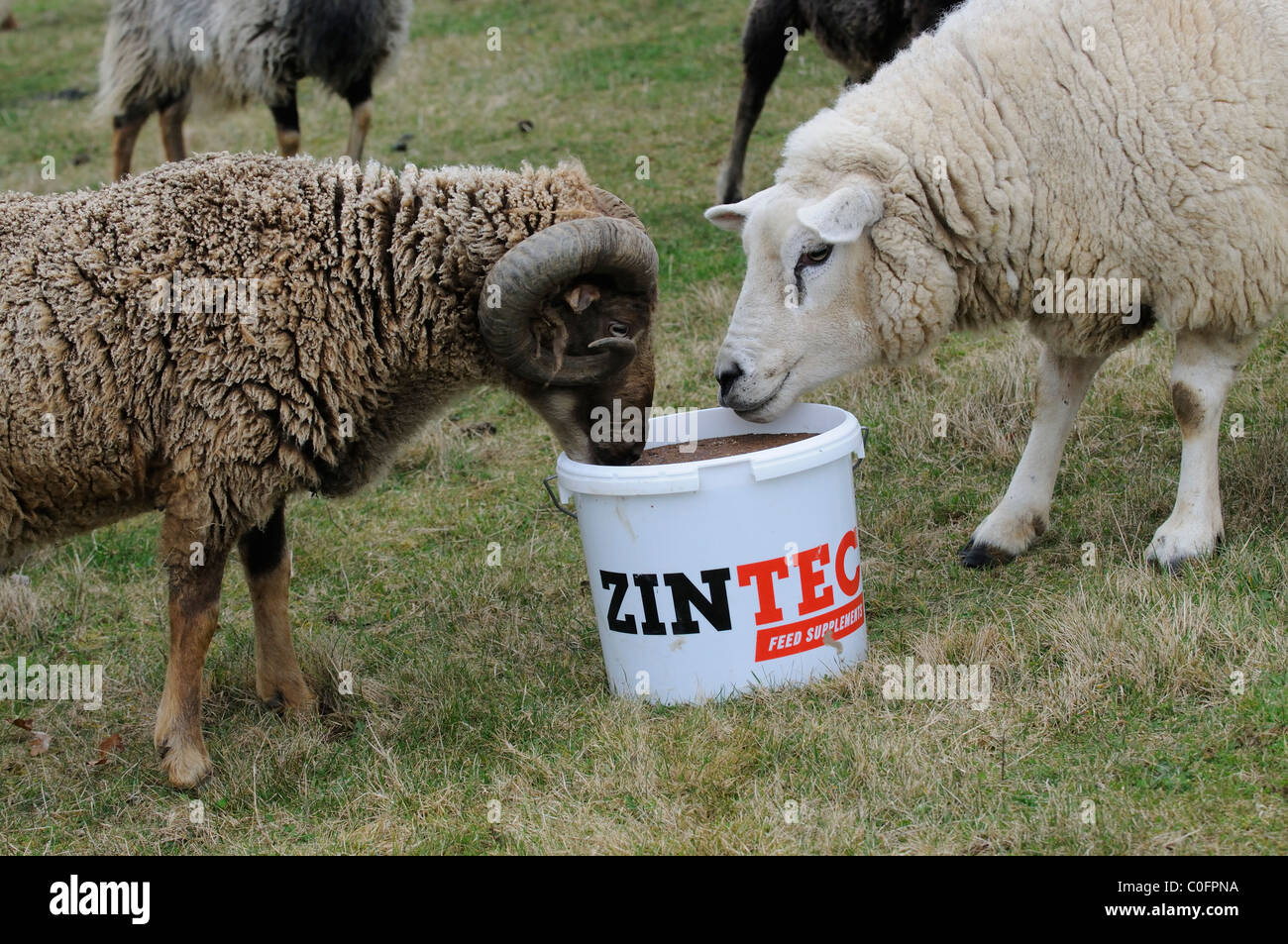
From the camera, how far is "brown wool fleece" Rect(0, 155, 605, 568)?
12.0 feet

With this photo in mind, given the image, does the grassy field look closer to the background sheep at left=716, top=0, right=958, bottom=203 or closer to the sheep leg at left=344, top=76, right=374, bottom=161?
the background sheep at left=716, top=0, right=958, bottom=203

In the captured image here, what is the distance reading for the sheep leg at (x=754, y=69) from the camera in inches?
322

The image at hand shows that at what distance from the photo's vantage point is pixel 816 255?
3953mm

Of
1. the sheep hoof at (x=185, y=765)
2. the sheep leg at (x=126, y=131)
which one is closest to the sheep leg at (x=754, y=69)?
the sheep leg at (x=126, y=131)

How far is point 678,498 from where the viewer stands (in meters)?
3.66

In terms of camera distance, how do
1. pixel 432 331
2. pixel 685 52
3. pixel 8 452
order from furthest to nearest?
pixel 685 52, pixel 432 331, pixel 8 452

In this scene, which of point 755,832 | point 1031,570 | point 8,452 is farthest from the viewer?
point 1031,570

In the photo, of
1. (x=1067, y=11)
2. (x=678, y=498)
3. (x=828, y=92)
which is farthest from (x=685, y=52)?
(x=678, y=498)

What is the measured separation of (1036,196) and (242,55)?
20.7 feet

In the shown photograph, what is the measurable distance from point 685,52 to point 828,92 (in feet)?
7.23

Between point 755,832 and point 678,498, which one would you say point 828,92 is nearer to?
point 678,498

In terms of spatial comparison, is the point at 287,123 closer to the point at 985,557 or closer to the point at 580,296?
the point at 580,296

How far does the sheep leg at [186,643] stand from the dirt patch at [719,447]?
1.34m

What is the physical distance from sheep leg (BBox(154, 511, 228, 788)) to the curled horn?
3.38 feet
